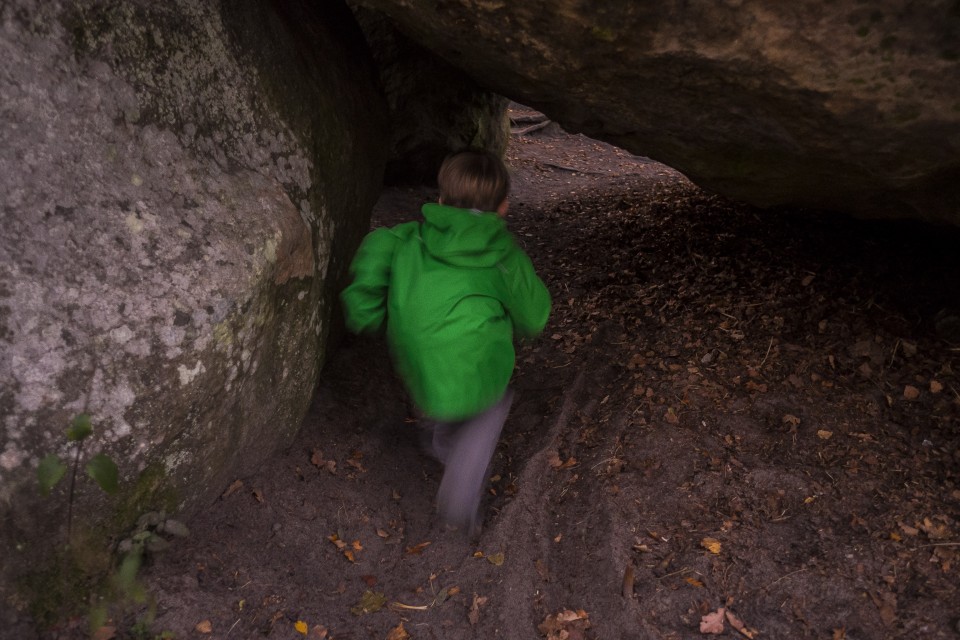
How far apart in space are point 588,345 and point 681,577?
1716 mm

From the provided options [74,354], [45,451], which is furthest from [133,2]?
[45,451]

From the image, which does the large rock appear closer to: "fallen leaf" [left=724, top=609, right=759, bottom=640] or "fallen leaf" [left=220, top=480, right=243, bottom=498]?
"fallen leaf" [left=220, top=480, right=243, bottom=498]

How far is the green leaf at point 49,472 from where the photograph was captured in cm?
203

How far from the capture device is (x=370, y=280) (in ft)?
10.5

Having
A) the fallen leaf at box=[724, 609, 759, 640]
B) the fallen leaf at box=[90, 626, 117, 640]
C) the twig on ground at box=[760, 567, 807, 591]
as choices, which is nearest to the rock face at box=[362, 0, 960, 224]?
the twig on ground at box=[760, 567, 807, 591]

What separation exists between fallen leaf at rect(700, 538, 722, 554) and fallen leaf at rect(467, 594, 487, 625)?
0.82 meters

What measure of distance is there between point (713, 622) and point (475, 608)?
2.64ft

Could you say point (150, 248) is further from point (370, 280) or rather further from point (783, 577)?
point (783, 577)

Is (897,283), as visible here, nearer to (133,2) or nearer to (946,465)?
(946,465)

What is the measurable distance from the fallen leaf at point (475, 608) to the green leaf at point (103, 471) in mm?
1261

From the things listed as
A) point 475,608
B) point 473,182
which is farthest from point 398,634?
point 473,182

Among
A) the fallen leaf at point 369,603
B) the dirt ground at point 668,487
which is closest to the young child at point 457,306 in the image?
the dirt ground at point 668,487

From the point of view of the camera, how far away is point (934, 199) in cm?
307

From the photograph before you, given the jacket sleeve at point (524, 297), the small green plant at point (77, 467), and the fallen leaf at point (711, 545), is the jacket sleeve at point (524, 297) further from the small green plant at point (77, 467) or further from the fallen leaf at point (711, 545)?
the small green plant at point (77, 467)
